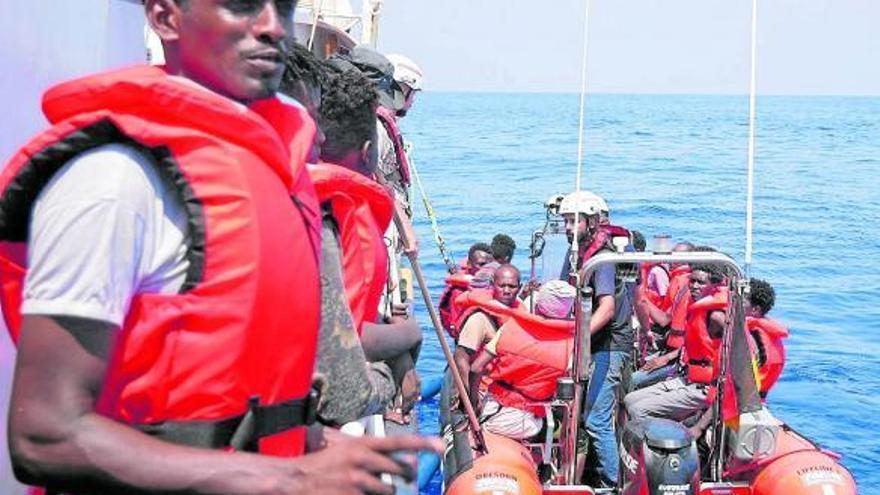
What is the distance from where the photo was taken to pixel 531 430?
512cm

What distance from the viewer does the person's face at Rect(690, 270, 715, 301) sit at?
635cm

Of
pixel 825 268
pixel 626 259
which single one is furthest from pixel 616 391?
pixel 825 268

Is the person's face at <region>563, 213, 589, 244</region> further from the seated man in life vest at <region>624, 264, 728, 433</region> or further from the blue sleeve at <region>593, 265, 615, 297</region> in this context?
the seated man in life vest at <region>624, 264, 728, 433</region>

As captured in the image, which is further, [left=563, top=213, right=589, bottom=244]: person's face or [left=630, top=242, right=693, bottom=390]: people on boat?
[left=630, top=242, right=693, bottom=390]: people on boat

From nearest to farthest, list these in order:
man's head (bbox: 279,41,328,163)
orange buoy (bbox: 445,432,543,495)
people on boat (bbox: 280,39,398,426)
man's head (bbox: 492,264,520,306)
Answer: people on boat (bbox: 280,39,398,426)
man's head (bbox: 279,41,328,163)
orange buoy (bbox: 445,432,543,495)
man's head (bbox: 492,264,520,306)

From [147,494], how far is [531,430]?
13.4 ft

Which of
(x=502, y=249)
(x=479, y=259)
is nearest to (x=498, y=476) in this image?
(x=502, y=249)

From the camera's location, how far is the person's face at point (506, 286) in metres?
5.38

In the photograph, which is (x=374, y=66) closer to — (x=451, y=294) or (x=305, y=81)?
(x=305, y=81)

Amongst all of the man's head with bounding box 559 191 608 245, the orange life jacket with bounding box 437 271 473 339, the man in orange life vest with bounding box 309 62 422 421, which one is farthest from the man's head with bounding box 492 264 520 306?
the man in orange life vest with bounding box 309 62 422 421

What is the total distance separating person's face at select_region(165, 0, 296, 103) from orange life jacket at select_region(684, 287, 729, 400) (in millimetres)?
4598

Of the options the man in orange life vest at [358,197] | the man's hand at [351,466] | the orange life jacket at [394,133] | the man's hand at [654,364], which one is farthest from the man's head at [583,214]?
the man's hand at [351,466]

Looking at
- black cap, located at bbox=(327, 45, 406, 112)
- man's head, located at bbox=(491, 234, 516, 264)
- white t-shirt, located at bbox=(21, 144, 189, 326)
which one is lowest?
man's head, located at bbox=(491, 234, 516, 264)

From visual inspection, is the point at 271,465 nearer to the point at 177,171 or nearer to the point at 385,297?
the point at 177,171
